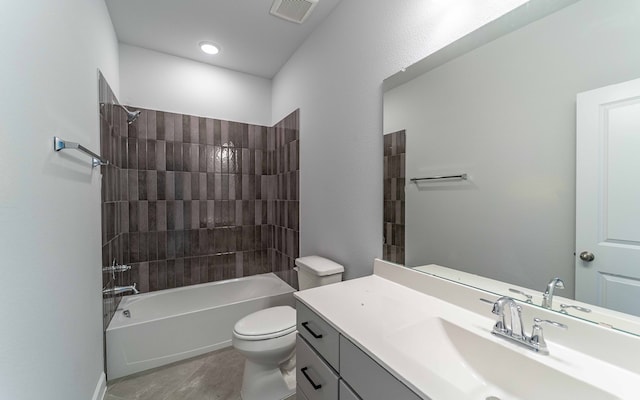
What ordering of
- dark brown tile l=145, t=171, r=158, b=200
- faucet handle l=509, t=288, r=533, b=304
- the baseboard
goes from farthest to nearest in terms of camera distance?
dark brown tile l=145, t=171, r=158, b=200
the baseboard
faucet handle l=509, t=288, r=533, b=304

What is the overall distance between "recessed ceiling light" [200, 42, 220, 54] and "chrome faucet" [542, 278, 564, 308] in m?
2.87

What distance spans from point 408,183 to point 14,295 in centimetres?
156

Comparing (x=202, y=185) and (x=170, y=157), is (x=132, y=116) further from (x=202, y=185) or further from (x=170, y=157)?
(x=202, y=185)

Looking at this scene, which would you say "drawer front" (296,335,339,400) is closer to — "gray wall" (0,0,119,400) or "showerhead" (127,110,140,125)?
"gray wall" (0,0,119,400)

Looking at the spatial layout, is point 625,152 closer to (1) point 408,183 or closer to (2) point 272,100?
(1) point 408,183

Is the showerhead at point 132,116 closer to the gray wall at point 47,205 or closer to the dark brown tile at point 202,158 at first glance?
the dark brown tile at point 202,158

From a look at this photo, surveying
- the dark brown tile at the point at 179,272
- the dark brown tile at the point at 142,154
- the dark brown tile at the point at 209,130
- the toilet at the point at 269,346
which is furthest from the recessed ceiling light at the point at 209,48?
the toilet at the point at 269,346

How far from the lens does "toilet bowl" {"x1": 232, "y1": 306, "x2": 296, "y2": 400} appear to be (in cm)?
155

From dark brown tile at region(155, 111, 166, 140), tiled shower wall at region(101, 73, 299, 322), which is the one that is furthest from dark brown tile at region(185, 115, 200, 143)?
dark brown tile at region(155, 111, 166, 140)

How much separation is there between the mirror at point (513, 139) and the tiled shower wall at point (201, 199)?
1.45 metres

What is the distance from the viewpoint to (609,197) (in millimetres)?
734

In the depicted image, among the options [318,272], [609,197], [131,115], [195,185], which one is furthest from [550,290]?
[131,115]

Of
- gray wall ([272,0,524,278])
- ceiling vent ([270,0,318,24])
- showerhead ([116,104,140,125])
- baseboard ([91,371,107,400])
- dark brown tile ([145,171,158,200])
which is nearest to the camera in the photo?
gray wall ([272,0,524,278])

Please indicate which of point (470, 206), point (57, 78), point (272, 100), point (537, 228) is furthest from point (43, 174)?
point (272, 100)
